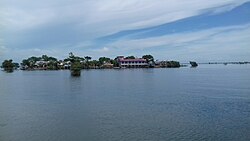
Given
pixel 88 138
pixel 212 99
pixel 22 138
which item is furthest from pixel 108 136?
pixel 212 99

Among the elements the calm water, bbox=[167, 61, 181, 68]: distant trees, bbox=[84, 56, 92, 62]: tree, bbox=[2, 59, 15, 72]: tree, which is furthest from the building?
the calm water

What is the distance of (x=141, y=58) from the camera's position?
511ft

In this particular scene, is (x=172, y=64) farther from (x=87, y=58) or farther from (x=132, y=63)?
(x=87, y=58)

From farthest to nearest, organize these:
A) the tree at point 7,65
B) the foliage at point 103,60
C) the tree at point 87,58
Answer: the foliage at point 103,60 → the tree at point 7,65 → the tree at point 87,58

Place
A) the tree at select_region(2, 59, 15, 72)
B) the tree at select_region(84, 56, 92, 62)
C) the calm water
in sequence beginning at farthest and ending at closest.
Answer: the tree at select_region(2, 59, 15, 72), the tree at select_region(84, 56, 92, 62), the calm water

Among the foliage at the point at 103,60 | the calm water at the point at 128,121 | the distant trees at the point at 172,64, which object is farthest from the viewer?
the distant trees at the point at 172,64

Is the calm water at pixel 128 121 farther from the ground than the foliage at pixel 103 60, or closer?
closer

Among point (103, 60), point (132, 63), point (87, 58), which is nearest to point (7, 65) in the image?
point (87, 58)

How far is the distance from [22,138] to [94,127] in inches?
190

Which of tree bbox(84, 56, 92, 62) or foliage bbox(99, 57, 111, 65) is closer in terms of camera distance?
tree bbox(84, 56, 92, 62)

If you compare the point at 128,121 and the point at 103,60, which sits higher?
the point at 103,60

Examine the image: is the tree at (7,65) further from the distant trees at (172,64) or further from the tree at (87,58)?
the distant trees at (172,64)

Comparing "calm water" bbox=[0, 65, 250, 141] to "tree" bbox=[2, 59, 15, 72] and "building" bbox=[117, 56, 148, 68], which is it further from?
"tree" bbox=[2, 59, 15, 72]

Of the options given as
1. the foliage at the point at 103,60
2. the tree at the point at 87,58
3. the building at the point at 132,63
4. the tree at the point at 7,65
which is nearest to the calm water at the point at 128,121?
the building at the point at 132,63
